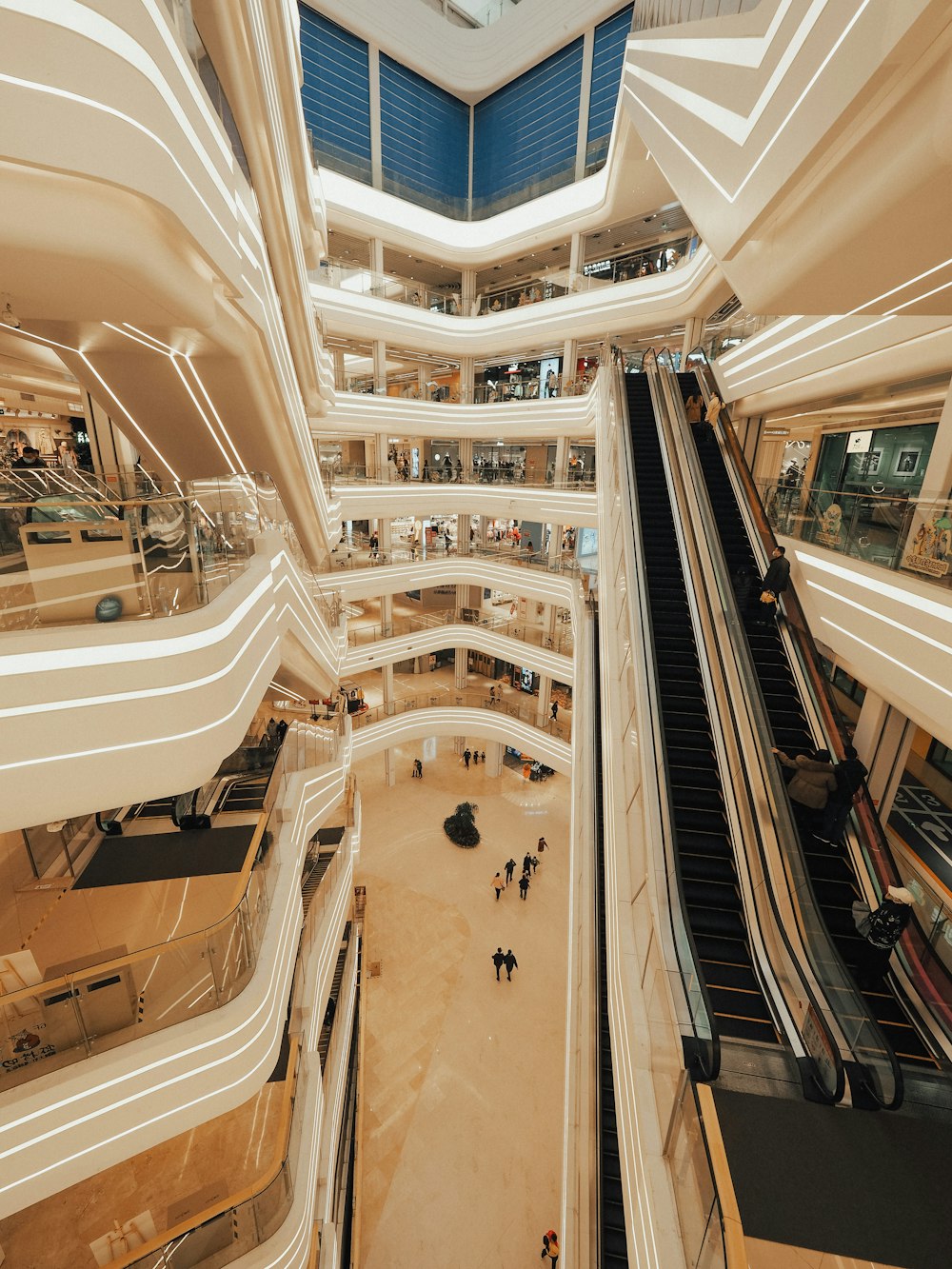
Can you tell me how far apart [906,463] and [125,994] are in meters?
9.39

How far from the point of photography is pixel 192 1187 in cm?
471

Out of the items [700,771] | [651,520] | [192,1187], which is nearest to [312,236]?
[651,520]

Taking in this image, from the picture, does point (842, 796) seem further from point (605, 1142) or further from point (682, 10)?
point (682, 10)

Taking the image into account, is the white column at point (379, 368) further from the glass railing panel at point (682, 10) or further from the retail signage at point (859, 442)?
the retail signage at point (859, 442)

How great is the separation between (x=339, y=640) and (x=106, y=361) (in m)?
5.67

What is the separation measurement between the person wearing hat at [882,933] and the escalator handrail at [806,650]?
440 millimetres

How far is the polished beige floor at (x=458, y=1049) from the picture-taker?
6.91 m

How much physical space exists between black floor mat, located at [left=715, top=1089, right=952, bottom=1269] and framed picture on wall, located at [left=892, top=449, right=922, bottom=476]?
667 centimetres

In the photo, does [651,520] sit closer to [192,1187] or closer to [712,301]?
[712,301]

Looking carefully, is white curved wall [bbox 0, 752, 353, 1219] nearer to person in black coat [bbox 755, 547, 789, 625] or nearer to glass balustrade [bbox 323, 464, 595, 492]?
person in black coat [bbox 755, 547, 789, 625]

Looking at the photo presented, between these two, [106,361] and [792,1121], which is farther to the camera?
[106,361]

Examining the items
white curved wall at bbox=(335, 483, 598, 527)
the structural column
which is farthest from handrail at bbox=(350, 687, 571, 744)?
the structural column

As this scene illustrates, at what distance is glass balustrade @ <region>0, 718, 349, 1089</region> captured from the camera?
3.02 meters

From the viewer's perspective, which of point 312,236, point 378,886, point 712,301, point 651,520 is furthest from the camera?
point 378,886
